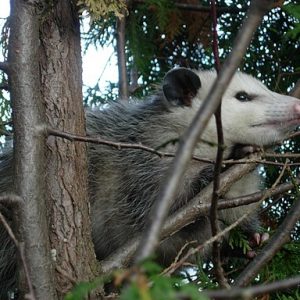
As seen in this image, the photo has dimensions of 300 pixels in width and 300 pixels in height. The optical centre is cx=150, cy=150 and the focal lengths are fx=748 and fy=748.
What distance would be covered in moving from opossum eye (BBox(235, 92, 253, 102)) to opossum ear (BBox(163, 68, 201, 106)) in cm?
15

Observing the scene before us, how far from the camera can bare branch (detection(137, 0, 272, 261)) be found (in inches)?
34.6

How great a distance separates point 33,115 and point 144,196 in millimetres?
875

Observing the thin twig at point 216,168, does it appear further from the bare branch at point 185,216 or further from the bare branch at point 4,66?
the bare branch at point 4,66

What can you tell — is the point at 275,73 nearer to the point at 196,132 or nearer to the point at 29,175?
the point at 29,175

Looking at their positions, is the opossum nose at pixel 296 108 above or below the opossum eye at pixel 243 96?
below

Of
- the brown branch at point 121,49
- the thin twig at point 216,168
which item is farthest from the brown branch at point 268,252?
the brown branch at point 121,49

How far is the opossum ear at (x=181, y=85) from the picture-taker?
2.56m

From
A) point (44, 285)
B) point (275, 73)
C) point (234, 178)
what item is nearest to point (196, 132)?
point (44, 285)

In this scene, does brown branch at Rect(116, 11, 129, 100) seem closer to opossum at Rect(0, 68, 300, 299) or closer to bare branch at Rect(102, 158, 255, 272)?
opossum at Rect(0, 68, 300, 299)

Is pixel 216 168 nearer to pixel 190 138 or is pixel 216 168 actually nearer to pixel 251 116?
pixel 190 138

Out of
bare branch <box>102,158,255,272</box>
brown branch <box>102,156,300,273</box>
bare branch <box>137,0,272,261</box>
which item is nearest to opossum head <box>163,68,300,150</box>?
bare branch <box>102,158,255,272</box>

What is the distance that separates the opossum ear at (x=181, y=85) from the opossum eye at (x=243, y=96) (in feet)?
0.48

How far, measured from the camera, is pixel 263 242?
2537mm

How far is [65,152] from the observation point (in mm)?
1968
